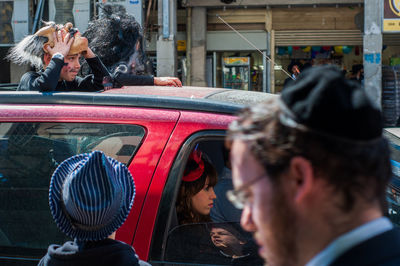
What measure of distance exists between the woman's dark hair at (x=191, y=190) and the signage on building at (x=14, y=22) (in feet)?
43.2

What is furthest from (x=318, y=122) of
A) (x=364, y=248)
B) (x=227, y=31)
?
(x=227, y=31)

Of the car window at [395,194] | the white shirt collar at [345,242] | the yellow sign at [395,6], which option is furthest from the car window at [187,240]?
the yellow sign at [395,6]

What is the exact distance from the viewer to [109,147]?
90.0 inches

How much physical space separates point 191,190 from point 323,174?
150 centimetres

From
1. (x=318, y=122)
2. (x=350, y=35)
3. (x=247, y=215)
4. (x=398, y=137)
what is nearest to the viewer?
(x=318, y=122)

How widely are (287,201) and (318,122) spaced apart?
0.51 ft

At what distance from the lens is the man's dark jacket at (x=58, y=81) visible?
2811mm

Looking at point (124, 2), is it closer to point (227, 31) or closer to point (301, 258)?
point (227, 31)

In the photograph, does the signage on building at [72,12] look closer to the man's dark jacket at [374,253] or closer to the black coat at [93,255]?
the black coat at [93,255]

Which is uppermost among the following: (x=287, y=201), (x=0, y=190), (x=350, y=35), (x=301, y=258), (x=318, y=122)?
(x=350, y=35)

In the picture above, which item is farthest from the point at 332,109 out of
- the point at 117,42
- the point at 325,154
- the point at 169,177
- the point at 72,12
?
the point at 72,12

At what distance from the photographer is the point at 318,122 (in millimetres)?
914

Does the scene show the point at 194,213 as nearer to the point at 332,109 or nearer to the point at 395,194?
the point at 395,194

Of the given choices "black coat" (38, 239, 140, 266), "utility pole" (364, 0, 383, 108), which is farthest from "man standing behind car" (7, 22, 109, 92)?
"utility pole" (364, 0, 383, 108)
